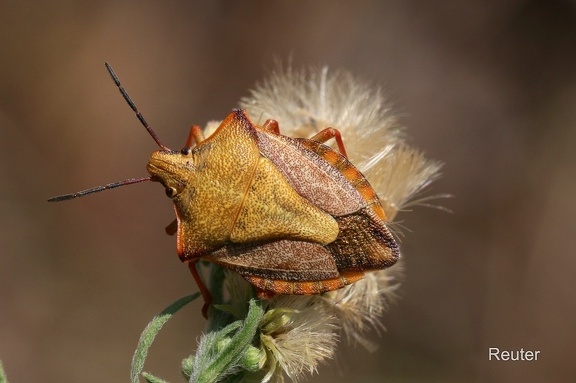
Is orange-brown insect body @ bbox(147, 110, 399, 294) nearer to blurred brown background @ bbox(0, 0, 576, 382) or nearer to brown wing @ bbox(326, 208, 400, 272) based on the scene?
brown wing @ bbox(326, 208, 400, 272)

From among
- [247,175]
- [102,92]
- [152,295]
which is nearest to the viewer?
[247,175]

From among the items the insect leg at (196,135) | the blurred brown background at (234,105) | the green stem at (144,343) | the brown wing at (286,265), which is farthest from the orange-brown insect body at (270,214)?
the blurred brown background at (234,105)

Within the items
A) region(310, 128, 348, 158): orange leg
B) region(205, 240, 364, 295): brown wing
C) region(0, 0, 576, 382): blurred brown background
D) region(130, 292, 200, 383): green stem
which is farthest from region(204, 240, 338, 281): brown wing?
region(0, 0, 576, 382): blurred brown background

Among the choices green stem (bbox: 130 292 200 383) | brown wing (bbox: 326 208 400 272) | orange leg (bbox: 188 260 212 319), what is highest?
brown wing (bbox: 326 208 400 272)

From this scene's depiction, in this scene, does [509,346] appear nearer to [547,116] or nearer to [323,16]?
[547,116]

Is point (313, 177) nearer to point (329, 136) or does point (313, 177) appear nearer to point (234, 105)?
point (329, 136)

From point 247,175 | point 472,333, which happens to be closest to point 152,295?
point 472,333

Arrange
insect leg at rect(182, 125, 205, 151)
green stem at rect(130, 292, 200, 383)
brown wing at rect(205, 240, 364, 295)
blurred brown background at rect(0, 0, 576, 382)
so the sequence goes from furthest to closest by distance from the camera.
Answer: blurred brown background at rect(0, 0, 576, 382)
insect leg at rect(182, 125, 205, 151)
brown wing at rect(205, 240, 364, 295)
green stem at rect(130, 292, 200, 383)
